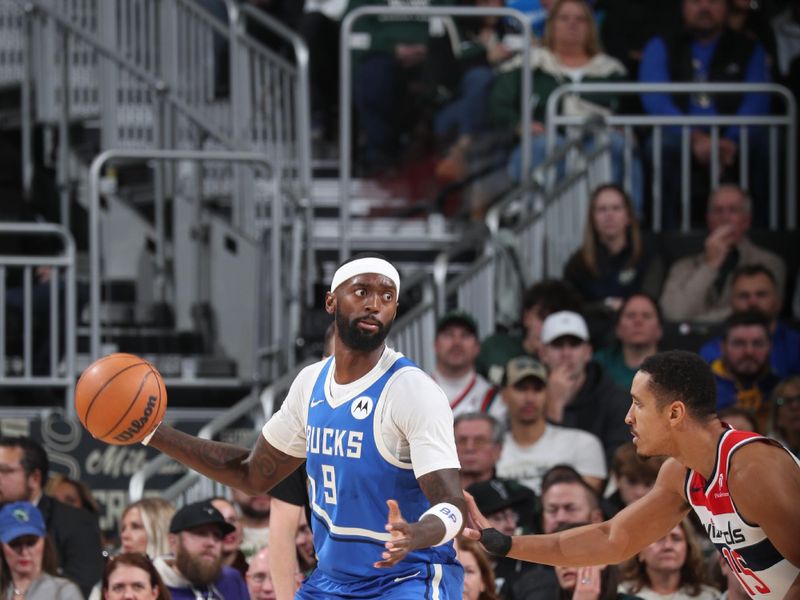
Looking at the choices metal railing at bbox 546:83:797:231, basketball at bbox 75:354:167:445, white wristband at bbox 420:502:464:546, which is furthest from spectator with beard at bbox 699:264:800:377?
white wristband at bbox 420:502:464:546

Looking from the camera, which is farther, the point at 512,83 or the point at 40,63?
the point at 40,63

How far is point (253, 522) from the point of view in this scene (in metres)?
10.4

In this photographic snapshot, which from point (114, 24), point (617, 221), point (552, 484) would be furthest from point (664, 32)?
point (552, 484)

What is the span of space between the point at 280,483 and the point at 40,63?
8.06 metres

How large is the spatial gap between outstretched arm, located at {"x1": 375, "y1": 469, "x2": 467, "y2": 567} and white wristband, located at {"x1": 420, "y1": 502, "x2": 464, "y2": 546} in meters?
0.02

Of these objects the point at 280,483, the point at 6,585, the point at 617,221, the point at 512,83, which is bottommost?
the point at 6,585

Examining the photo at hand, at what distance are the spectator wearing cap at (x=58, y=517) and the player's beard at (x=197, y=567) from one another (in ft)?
3.92

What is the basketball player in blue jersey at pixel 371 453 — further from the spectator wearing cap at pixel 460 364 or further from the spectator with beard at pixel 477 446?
the spectator wearing cap at pixel 460 364

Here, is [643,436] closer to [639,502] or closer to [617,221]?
[639,502]

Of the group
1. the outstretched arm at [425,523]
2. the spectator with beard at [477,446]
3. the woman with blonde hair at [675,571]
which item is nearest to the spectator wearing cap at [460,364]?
the spectator with beard at [477,446]

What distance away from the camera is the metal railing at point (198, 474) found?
1059 cm

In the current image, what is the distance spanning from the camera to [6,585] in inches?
370

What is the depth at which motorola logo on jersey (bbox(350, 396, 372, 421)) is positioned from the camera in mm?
6406

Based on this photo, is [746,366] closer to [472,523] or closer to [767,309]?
[767,309]
